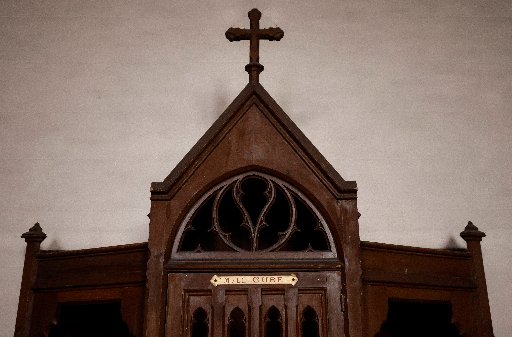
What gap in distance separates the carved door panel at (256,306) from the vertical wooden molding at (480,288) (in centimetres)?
82

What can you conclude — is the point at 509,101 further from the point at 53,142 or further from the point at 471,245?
the point at 53,142

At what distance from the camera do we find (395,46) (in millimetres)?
3693

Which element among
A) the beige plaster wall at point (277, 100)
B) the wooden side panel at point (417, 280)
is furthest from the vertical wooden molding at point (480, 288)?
the beige plaster wall at point (277, 100)

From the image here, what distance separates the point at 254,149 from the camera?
87.7 inches

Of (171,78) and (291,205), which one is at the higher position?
(171,78)

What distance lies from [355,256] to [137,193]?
160cm

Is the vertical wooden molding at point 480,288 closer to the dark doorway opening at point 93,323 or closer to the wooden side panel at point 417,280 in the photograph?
the wooden side panel at point 417,280

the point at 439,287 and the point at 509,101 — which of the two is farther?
the point at 509,101

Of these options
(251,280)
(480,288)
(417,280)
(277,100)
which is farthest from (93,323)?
(480,288)

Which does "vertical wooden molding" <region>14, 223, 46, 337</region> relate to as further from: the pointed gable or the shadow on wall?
the pointed gable

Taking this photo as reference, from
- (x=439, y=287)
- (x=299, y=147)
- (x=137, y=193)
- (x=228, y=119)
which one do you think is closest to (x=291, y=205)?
(x=299, y=147)

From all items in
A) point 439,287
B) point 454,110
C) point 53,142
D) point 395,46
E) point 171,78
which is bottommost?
point 439,287

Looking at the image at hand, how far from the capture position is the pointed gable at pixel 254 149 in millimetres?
2162

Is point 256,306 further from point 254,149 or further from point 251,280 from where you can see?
point 254,149
